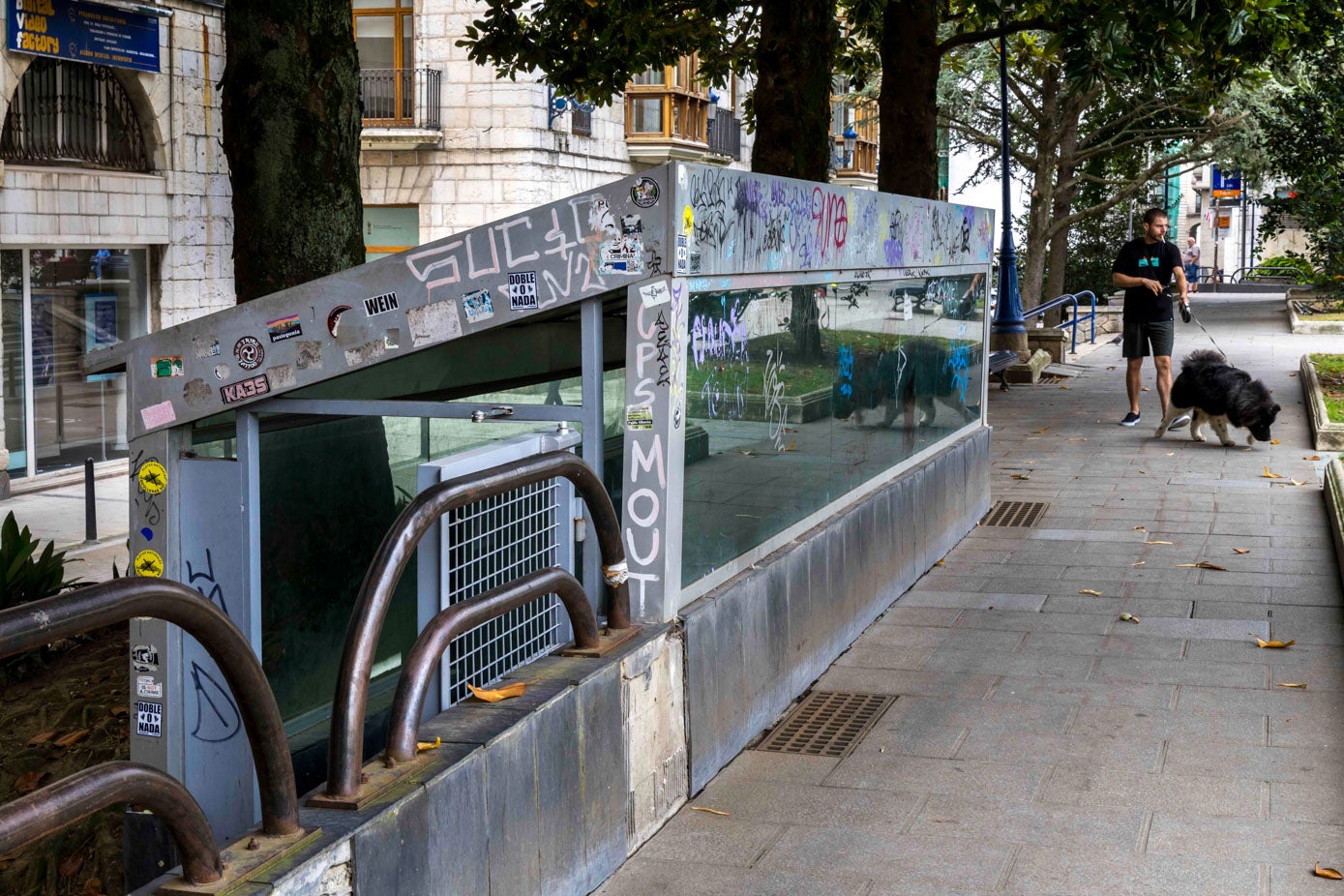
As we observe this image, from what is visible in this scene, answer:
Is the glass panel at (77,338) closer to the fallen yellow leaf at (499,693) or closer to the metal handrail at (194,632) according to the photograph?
the fallen yellow leaf at (499,693)

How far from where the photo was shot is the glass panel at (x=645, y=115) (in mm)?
28953

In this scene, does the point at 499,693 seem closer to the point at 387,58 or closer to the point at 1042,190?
the point at 387,58

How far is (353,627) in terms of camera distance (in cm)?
328

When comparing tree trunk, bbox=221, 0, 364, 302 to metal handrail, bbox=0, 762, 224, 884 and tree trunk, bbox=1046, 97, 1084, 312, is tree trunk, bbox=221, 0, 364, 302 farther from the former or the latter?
tree trunk, bbox=1046, 97, 1084, 312

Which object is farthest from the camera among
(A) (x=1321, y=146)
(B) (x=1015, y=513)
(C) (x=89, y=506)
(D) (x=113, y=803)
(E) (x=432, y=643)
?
(A) (x=1321, y=146)

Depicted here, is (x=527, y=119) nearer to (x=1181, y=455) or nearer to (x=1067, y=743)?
(x=1181, y=455)

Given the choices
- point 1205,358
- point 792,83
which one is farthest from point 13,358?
point 1205,358

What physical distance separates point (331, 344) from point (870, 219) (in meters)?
3.38

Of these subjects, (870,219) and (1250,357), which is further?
(1250,357)

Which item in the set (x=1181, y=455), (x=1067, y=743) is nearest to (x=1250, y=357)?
(x=1181, y=455)

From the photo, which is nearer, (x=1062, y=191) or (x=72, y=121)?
(x=72, y=121)

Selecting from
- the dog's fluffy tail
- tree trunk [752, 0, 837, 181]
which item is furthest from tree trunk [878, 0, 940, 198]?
the dog's fluffy tail

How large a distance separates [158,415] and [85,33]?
12324mm

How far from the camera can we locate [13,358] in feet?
49.3
